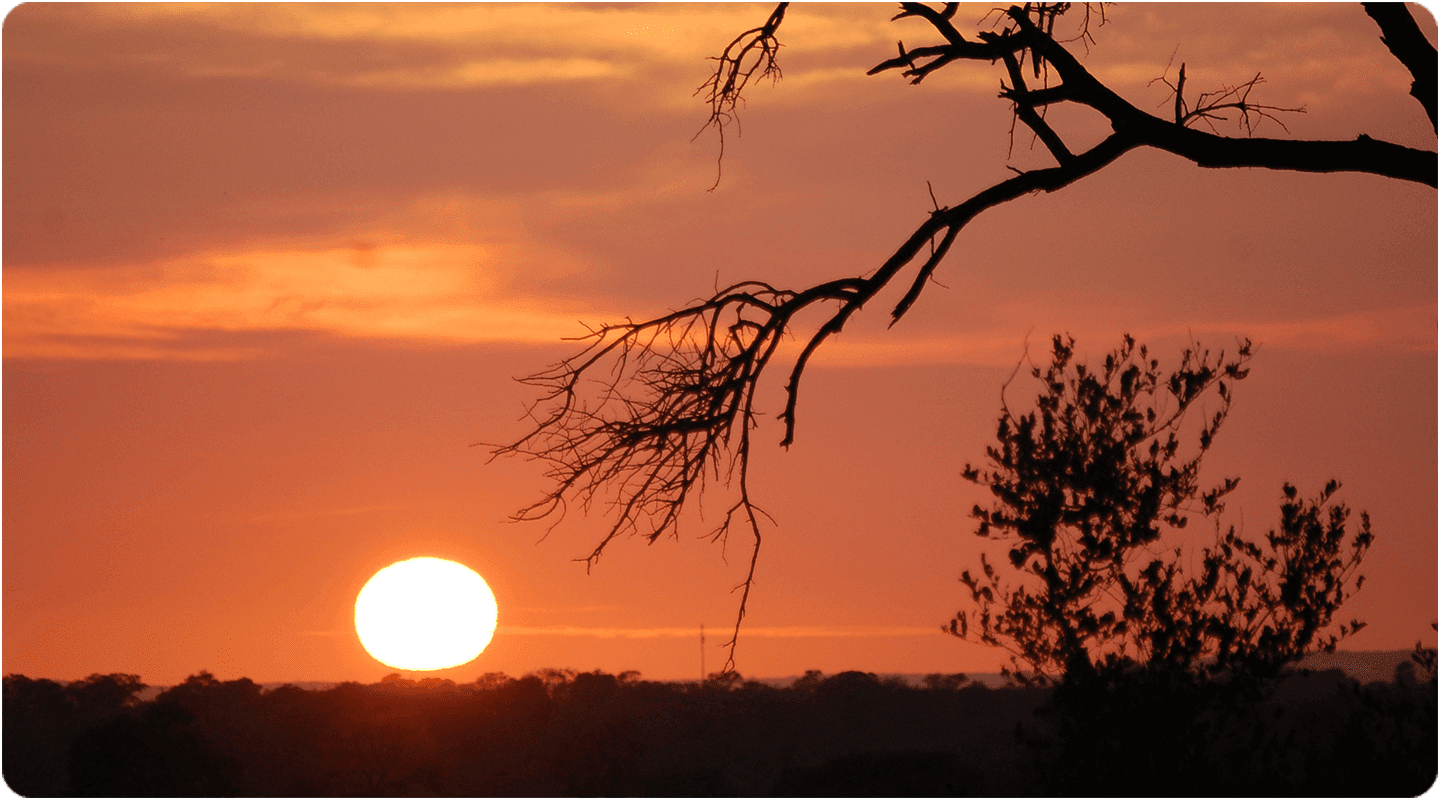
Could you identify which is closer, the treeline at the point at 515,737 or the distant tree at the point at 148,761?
the distant tree at the point at 148,761

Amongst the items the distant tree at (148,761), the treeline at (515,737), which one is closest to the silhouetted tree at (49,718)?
the treeline at (515,737)

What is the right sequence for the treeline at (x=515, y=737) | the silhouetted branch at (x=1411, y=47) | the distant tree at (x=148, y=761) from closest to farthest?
1. the silhouetted branch at (x=1411, y=47)
2. the distant tree at (x=148, y=761)
3. the treeline at (x=515, y=737)

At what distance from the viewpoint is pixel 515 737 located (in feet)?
279

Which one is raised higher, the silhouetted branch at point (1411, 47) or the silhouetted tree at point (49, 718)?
the silhouetted branch at point (1411, 47)

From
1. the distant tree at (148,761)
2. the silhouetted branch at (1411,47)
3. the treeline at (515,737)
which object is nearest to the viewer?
the silhouetted branch at (1411,47)

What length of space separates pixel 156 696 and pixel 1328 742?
73.5 metres

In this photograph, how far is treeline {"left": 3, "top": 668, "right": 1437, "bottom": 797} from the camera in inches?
2613

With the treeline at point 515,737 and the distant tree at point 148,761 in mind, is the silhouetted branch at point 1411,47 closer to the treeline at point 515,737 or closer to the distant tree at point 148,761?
the treeline at point 515,737

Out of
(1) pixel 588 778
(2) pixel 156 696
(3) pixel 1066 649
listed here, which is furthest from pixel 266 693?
(3) pixel 1066 649

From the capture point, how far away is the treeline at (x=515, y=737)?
2613 inches

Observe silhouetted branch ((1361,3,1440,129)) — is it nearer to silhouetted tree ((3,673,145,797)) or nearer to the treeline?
the treeline

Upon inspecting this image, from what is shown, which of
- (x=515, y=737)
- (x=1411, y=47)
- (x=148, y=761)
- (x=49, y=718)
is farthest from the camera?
(x=515, y=737)

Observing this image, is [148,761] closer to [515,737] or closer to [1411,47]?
[515,737]

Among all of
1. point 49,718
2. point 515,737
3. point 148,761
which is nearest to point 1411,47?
point 148,761
